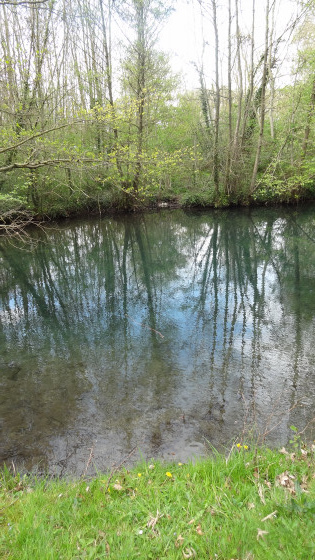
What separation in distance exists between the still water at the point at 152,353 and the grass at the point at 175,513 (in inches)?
27.8

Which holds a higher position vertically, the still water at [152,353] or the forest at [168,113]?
the forest at [168,113]

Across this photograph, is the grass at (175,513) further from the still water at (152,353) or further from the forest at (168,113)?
the forest at (168,113)

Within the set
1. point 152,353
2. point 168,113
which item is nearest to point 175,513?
point 152,353

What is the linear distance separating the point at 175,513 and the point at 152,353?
387 cm

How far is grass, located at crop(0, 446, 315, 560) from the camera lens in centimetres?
203

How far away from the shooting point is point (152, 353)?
249 inches

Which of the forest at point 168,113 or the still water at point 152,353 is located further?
the forest at point 168,113

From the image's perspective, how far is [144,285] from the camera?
1029cm

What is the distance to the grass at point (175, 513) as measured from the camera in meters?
2.03

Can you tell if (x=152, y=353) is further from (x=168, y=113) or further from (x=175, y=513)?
(x=168, y=113)

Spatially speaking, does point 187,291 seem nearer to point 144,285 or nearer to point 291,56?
point 144,285

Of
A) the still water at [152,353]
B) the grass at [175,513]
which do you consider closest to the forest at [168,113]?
the still water at [152,353]

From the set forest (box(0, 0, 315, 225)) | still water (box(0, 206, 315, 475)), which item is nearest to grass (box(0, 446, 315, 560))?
still water (box(0, 206, 315, 475))

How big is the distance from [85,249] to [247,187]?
13.2 m
